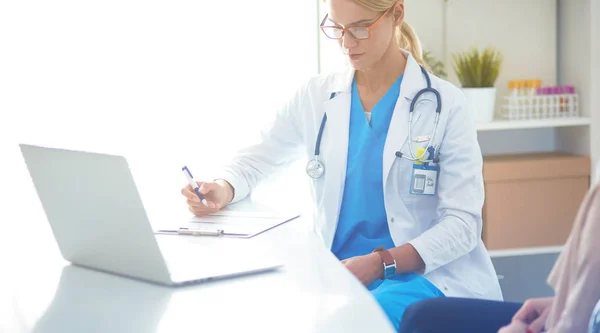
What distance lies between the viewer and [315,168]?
1.89m

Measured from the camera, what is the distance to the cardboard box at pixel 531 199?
2836mm

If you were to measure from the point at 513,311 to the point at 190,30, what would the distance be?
181 centimetres

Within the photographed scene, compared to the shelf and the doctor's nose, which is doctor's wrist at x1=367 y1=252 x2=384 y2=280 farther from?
the shelf

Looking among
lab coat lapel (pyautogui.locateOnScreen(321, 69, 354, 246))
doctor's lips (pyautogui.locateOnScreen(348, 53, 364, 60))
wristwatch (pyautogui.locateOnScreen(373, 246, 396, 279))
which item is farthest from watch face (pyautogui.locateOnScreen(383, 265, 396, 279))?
doctor's lips (pyautogui.locateOnScreen(348, 53, 364, 60))

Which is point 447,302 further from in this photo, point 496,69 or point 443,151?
point 496,69

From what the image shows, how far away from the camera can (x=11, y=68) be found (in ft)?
8.81

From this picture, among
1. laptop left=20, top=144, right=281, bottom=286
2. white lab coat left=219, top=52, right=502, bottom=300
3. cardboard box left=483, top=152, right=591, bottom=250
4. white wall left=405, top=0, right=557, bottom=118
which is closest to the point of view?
laptop left=20, top=144, right=281, bottom=286

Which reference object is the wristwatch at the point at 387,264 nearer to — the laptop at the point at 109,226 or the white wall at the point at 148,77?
the laptop at the point at 109,226

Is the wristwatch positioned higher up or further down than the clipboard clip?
further down

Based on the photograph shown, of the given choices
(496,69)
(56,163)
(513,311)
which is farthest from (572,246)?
(496,69)

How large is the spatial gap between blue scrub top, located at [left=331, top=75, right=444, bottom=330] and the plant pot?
3.38 feet

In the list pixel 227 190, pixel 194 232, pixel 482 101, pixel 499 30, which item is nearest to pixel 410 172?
pixel 227 190

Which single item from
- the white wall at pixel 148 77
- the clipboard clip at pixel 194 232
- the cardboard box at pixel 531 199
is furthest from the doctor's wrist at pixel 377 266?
the cardboard box at pixel 531 199

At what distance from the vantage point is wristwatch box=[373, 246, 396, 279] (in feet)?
5.24
